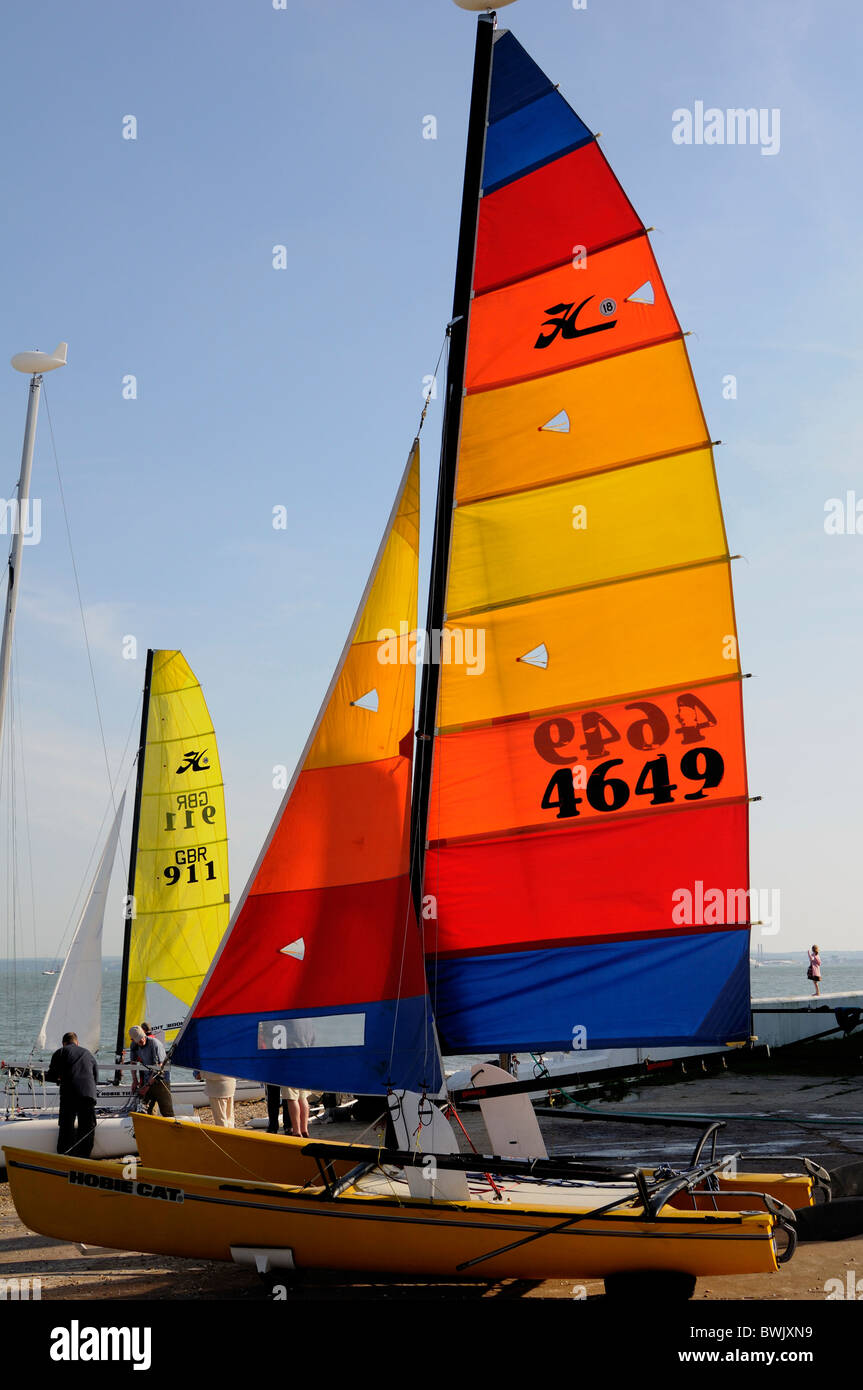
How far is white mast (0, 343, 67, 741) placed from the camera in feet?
67.2

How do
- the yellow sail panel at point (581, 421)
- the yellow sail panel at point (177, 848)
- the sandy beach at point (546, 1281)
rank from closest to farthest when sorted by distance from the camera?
the sandy beach at point (546, 1281) < the yellow sail panel at point (581, 421) < the yellow sail panel at point (177, 848)

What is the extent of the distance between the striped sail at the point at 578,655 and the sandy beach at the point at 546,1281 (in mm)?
1780

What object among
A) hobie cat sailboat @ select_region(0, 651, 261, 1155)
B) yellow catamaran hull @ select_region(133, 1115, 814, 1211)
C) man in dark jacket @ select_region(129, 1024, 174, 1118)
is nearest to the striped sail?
yellow catamaran hull @ select_region(133, 1115, 814, 1211)

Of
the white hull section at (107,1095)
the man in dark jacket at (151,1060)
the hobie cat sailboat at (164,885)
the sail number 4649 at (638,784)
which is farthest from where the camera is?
the hobie cat sailboat at (164,885)

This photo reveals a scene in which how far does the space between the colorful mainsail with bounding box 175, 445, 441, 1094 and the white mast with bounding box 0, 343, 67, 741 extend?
41.8 ft

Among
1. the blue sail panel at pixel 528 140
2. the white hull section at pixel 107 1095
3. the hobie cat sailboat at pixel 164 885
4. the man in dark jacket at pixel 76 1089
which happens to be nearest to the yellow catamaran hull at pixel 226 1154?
the man in dark jacket at pixel 76 1089

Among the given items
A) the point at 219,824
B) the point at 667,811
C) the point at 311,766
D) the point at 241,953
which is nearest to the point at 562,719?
the point at 667,811

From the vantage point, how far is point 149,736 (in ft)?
73.4

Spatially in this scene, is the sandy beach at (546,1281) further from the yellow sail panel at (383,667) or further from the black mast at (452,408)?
the yellow sail panel at (383,667)

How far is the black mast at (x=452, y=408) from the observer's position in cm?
937

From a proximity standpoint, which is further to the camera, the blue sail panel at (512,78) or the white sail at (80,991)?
the white sail at (80,991)

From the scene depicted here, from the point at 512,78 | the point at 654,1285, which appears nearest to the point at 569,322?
the point at 512,78

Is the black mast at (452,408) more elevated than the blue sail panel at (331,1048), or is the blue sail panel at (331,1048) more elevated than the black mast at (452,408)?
the black mast at (452,408)

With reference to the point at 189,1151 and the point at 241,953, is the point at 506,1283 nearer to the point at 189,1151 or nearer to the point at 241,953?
the point at 189,1151
